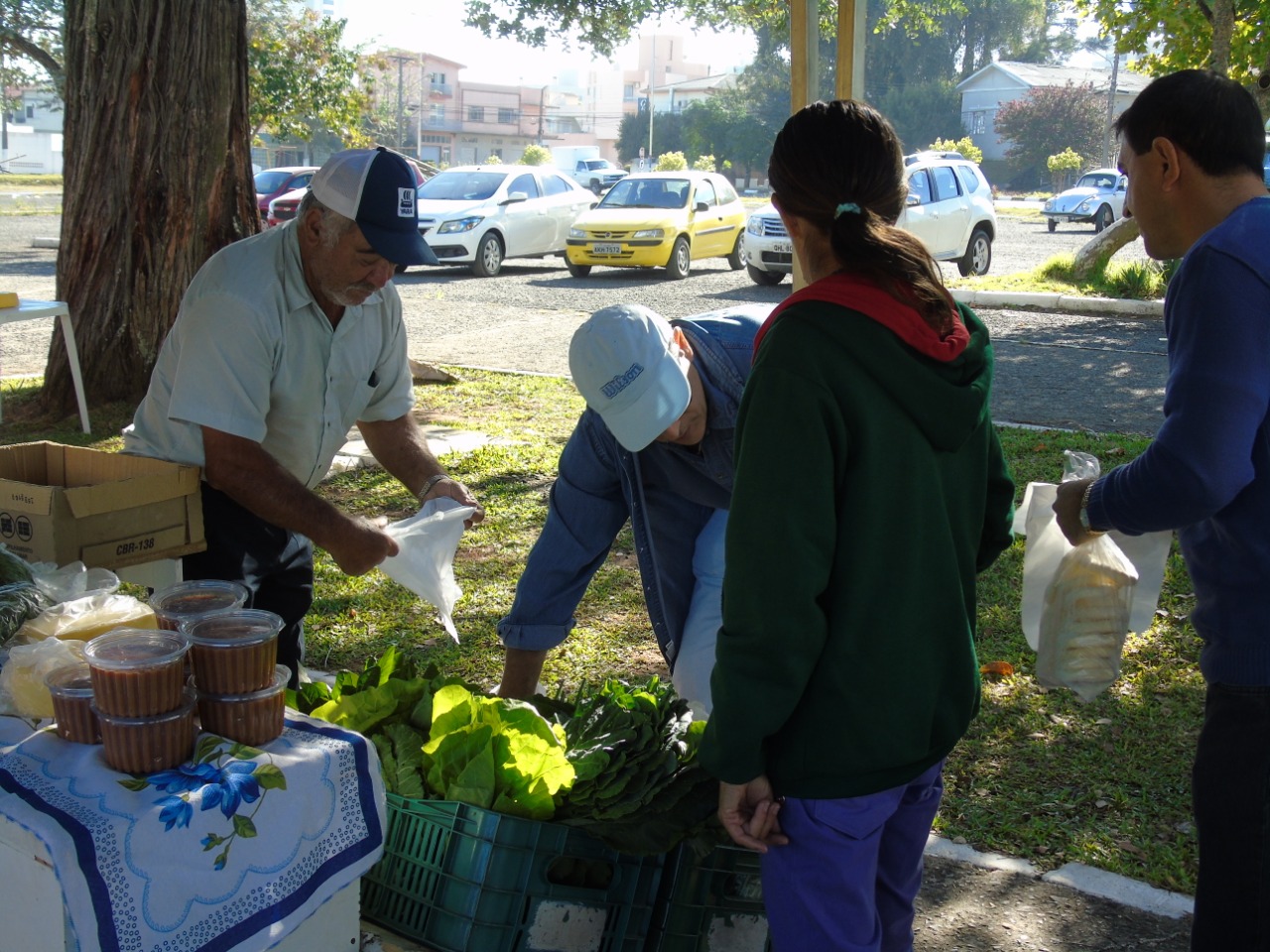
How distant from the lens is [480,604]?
5.23m

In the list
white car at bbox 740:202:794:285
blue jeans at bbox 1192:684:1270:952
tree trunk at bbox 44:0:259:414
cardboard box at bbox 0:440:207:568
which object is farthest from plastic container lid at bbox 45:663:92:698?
white car at bbox 740:202:794:285

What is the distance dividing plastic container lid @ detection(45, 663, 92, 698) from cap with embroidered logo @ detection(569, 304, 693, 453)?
1031mm

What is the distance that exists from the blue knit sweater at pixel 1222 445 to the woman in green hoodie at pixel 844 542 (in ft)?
1.14

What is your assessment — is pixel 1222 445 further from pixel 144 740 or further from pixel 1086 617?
pixel 144 740

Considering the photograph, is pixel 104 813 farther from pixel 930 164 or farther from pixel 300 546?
pixel 930 164

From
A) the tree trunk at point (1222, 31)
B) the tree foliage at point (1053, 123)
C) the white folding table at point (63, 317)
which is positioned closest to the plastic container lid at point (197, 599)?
the white folding table at point (63, 317)

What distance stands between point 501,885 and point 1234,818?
1334 millimetres

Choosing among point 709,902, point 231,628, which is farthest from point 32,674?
point 709,902

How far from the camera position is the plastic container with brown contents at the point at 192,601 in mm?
2152

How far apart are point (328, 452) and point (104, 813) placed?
5.49 feet

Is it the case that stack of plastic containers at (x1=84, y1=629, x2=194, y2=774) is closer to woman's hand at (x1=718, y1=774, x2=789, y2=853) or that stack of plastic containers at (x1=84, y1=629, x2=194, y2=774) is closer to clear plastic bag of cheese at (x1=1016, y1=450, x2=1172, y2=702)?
woman's hand at (x1=718, y1=774, x2=789, y2=853)

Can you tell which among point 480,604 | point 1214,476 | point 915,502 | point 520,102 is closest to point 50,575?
point 915,502

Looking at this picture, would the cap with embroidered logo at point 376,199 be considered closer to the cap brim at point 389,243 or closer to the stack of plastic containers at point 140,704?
the cap brim at point 389,243

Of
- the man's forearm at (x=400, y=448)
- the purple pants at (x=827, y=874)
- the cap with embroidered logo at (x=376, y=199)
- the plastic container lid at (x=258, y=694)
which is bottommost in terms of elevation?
the purple pants at (x=827, y=874)
